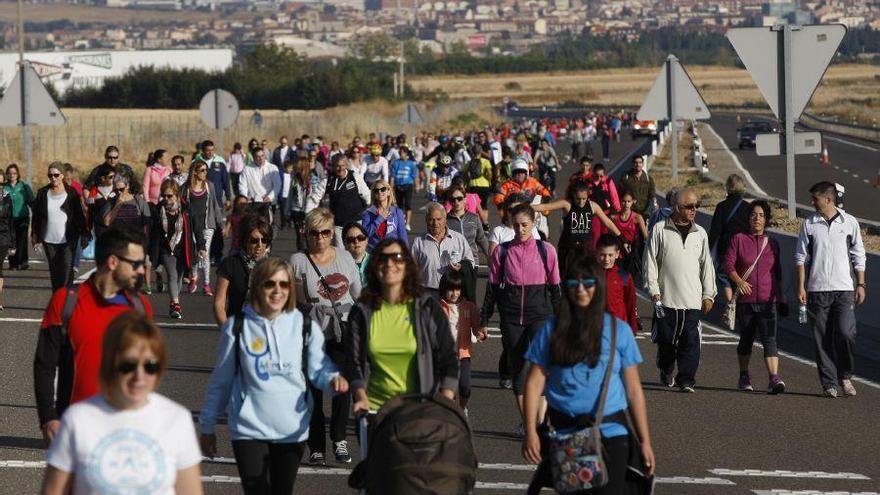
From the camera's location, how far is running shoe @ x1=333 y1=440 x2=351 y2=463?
1024 centimetres

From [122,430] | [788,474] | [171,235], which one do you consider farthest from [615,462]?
[171,235]

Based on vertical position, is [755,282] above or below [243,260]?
below

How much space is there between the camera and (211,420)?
7254 millimetres

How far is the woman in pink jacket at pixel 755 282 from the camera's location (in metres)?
13.5

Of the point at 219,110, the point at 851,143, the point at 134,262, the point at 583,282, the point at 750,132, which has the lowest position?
the point at 851,143

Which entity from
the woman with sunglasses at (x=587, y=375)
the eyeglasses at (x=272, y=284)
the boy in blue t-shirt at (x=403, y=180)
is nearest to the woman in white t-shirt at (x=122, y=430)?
the eyeglasses at (x=272, y=284)

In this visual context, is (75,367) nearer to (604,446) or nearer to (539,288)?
(604,446)

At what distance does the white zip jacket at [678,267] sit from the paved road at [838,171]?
20.5 m

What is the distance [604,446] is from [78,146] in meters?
56.4

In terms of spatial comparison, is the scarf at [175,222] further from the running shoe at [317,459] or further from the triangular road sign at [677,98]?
the triangular road sign at [677,98]

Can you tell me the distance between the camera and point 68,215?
18.9m

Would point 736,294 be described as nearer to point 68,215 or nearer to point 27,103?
point 68,215

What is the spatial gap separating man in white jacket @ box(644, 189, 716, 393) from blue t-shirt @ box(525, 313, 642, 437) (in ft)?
20.1

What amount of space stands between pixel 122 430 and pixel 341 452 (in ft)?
16.7
